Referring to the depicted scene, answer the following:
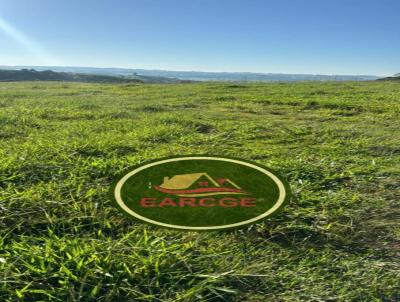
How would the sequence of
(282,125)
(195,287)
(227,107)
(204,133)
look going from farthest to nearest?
(227,107) < (282,125) < (204,133) < (195,287)

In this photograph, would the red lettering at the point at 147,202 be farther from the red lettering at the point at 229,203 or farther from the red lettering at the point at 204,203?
the red lettering at the point at 229,203

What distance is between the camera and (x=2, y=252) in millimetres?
2244

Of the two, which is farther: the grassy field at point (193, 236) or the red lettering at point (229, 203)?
A: the red lettering at point (229, 203)

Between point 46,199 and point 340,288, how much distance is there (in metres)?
2.25

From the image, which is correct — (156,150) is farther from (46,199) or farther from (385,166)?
(385,166)

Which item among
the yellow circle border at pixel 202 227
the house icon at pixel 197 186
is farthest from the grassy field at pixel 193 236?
the house icon at pixel 197 186

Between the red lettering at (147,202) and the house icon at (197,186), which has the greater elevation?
the house icon at (197,186)

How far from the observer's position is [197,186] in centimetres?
334

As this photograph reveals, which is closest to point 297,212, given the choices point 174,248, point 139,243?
point 174,248

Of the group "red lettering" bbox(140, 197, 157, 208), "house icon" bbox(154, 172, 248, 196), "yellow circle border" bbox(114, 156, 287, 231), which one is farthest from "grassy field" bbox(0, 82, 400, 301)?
"house icon" bbox(154, 172, 248, 196)

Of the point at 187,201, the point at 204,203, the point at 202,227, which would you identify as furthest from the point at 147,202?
the point at 202,227

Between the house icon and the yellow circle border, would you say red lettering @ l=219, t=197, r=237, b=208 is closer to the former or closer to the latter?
the house icon

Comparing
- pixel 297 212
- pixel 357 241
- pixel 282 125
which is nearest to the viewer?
pixel 357 241

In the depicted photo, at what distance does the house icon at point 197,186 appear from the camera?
323cm
